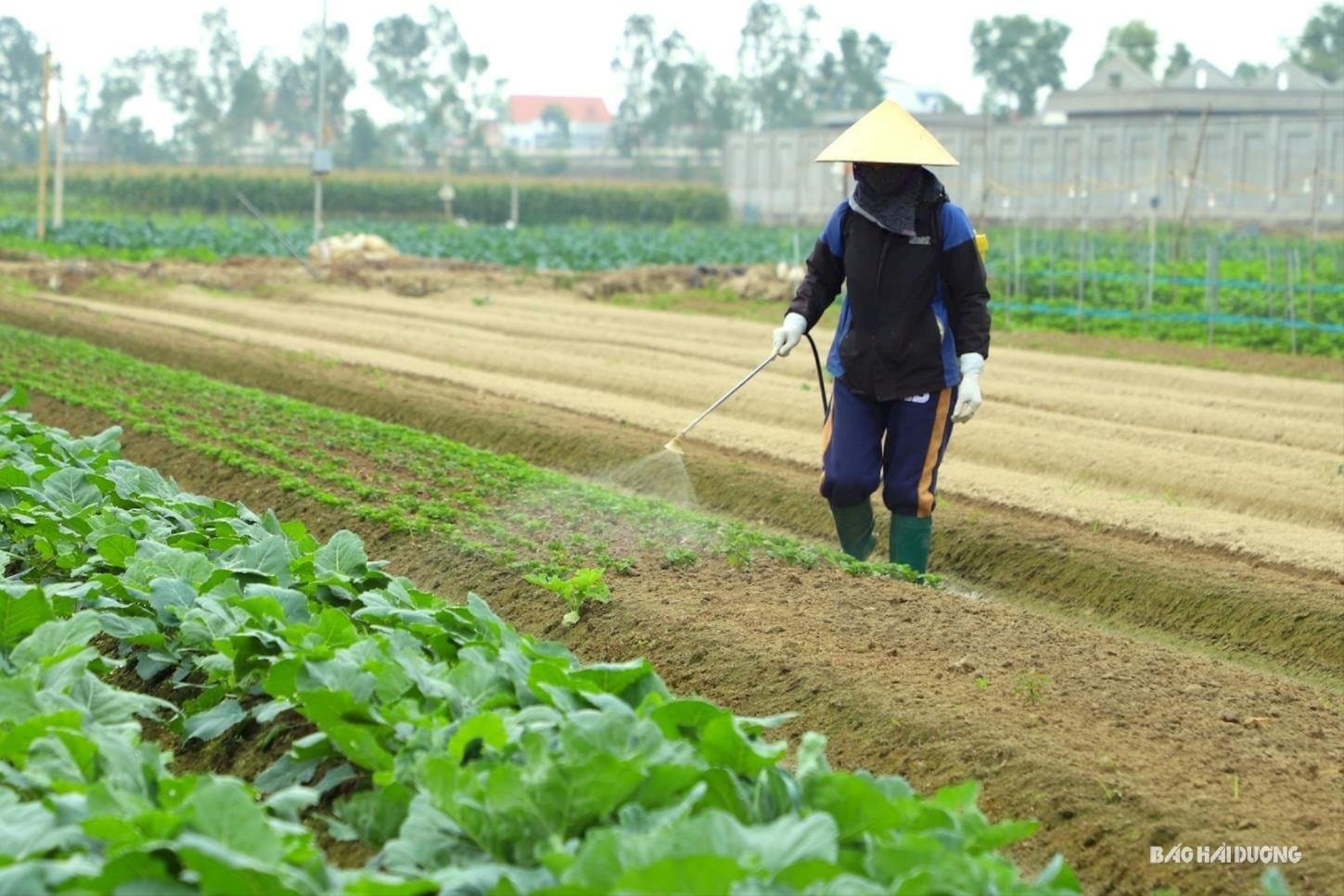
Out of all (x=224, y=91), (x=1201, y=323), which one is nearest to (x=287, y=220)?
(x=1201, y=323)

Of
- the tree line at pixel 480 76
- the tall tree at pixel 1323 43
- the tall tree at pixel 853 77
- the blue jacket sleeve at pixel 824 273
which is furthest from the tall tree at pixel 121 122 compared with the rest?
the blue jacket sleeve at pixel 824 273

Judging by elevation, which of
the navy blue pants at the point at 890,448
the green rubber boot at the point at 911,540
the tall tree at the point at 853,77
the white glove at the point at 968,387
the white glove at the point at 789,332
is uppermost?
the tall tree at the point at 853,77

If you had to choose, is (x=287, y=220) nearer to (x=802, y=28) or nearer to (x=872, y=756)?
(x=872, y=756)

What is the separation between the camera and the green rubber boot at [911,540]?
22.7 ft

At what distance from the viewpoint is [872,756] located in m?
4.86

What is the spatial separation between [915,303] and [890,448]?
1.97ft

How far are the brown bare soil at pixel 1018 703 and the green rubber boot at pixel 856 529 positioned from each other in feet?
1.56

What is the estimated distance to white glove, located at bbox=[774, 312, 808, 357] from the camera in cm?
697

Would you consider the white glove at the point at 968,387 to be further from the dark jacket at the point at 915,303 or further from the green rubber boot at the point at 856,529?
the green rubber boot at the point at 856,529

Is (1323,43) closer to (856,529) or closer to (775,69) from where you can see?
(775,69)

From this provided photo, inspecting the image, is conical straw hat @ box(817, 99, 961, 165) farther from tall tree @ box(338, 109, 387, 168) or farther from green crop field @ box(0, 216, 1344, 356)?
tall tree @ box(338, 109, 387, 168)

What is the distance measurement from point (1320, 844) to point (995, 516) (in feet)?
15.5

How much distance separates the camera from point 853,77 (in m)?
93.1

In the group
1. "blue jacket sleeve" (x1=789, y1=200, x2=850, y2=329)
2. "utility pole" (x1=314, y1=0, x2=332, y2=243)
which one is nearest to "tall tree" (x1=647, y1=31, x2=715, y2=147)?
"utility pole" (x1=314, y1=0, x2=332, y2=243)
